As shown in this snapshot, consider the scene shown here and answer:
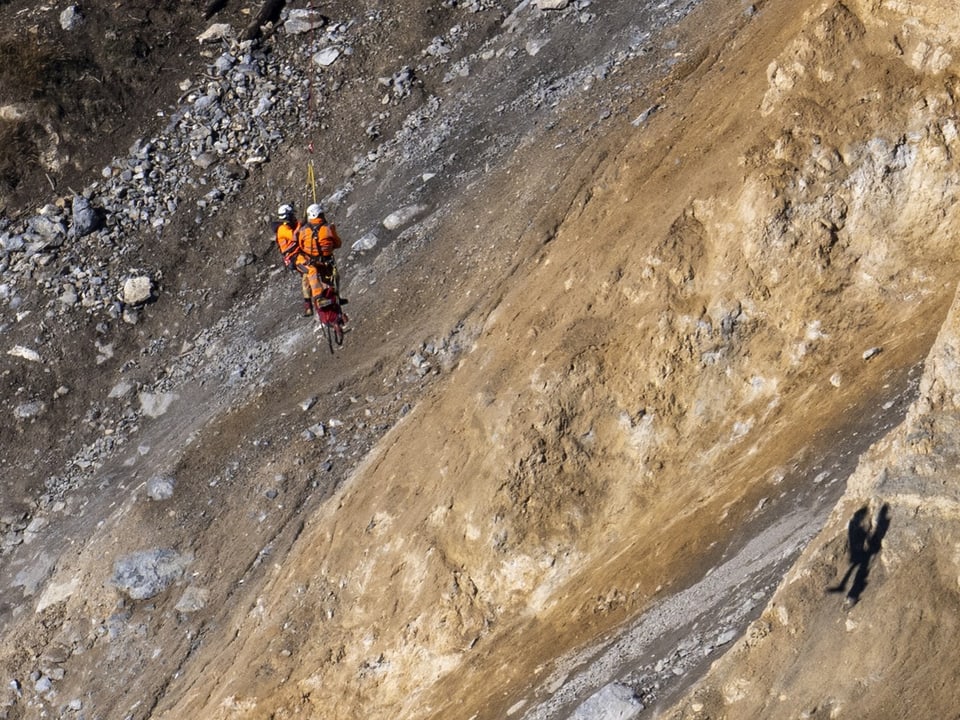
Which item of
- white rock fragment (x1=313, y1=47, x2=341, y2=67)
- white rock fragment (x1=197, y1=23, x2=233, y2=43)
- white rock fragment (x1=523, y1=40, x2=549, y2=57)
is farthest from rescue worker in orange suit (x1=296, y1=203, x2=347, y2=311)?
white rock fragment (x1=197, y1=23, x2=233, y2=43)

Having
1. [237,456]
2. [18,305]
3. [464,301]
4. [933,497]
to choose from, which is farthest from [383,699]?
[18,305]

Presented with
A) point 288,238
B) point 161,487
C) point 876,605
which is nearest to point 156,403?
point 161,487

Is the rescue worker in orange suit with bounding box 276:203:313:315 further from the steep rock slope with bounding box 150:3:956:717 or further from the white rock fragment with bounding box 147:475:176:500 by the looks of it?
the white rock fragment with bounding box 147:475:176:500

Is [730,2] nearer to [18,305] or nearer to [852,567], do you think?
[852,567]

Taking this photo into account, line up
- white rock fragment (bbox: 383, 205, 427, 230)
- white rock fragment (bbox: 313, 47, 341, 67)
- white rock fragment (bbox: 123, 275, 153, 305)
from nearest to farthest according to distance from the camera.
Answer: white rock fragment (bbox: 383, 205, 427, 230)
white rock fragment (bbox: 123, 275, 153, 305)
white rock fragment (bbox: 313, 47, 341, 67)

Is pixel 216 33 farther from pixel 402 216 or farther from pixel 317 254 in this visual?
pixel 317 254

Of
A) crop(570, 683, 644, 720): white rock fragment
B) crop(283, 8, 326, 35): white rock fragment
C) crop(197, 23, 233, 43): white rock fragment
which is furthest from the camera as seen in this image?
crop(197, 23, 233, 43): white rock fragment

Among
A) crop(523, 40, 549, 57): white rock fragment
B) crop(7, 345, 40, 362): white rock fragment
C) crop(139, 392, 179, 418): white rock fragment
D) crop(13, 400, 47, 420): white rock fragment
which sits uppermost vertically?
crop(7, 345, 40, 362): white rock fragment

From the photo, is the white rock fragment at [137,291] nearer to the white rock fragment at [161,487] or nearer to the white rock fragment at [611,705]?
the white rock fragment at [161,487]

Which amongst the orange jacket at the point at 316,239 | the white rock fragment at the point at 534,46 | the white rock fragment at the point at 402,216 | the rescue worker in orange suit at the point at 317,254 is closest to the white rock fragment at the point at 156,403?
the white rock fragment at the point at 402,216
